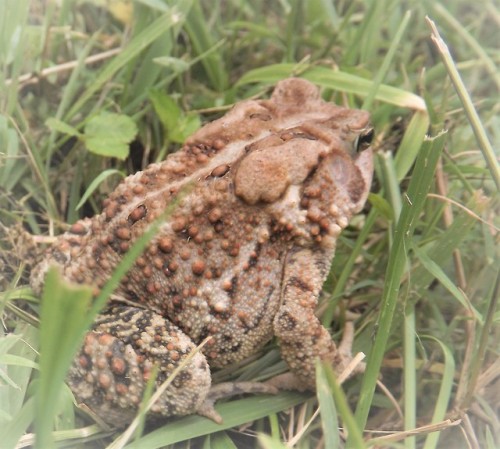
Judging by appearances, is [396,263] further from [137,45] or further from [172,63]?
[137,45]

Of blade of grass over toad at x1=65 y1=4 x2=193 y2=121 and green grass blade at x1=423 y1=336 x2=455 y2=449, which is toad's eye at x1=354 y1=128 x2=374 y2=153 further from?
blade of grass over toad at x1=65 y1=4 x2=193 y2=121

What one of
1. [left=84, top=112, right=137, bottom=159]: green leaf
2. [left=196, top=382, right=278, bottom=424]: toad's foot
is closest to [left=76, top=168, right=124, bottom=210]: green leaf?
[left=84, top=112, right=137, bottom=159]: green leaf

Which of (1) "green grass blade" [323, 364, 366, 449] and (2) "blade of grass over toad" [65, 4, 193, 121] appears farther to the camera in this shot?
(2) "blade of grass over toad" [65, 4, 193, 121]

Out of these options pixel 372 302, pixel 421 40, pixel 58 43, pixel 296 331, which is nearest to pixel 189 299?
pixel 296 331

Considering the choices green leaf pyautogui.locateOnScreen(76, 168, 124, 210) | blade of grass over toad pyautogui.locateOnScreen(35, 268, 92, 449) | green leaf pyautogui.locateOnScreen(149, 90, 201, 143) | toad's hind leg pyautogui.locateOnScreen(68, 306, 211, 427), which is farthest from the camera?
green leaf pyautogui.locateOnScreen(149, 90, 201, 143)

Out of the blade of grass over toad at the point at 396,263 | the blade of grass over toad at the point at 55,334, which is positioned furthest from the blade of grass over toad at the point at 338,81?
the blade of grass over toad at the point at 55,334

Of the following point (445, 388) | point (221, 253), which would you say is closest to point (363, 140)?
point (221, 253)

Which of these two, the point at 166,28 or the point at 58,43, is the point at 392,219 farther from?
the point at 58,43
